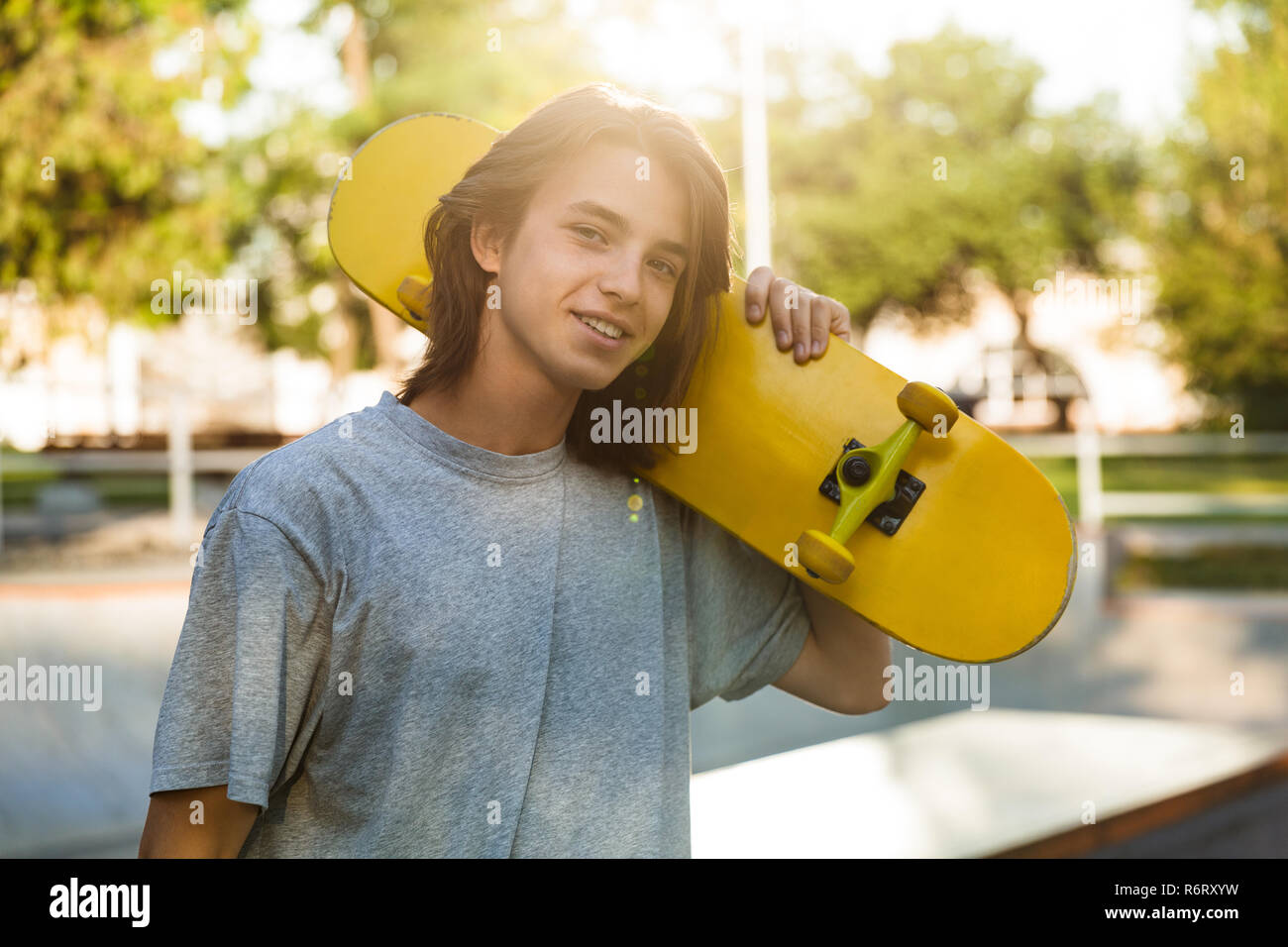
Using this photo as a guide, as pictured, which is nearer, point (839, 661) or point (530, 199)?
point (530, 199)

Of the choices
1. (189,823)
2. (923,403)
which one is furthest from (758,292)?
(189,823)

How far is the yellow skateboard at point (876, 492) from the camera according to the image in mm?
1666

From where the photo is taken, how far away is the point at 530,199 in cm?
150

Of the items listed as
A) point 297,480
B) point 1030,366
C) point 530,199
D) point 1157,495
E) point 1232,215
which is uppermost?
point 1030,366

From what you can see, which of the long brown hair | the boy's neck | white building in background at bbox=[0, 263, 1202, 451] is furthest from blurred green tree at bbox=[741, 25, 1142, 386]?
the boy's neck

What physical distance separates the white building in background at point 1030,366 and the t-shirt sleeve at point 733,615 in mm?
21674

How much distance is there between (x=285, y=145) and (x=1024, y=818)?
11.9m

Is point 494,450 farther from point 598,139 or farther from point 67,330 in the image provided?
point 67,330

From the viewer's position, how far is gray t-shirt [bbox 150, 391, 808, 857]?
130cm

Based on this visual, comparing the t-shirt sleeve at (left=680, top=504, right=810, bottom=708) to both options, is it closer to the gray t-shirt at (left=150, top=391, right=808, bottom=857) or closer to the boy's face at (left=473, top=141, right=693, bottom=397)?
the gray t-shirt at (left=150, top=391, right=808, bottom=857)

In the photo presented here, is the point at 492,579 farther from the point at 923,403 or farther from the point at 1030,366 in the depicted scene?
the point at 1030,366

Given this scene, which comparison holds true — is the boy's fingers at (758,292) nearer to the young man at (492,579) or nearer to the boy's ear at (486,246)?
the young man at (492,579)

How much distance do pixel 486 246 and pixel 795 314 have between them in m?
0.49

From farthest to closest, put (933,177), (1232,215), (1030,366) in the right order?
(1030,366)
(933,177)
(1232,215)
